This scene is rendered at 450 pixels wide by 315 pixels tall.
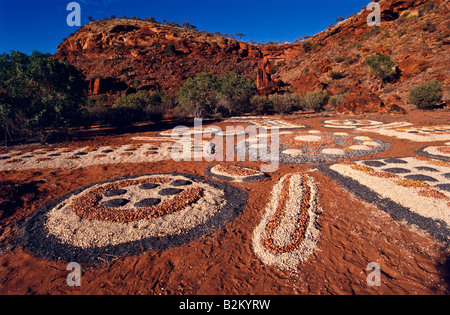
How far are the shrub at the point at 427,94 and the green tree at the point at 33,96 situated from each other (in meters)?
37.6

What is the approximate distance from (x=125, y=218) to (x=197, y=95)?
2450 centimetres

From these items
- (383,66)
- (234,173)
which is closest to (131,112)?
(234,173)

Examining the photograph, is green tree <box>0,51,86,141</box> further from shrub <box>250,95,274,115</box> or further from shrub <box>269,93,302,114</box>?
shrub <box>269,93,302,114</box>

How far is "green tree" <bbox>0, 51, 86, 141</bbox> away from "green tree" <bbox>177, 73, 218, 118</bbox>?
13406mm

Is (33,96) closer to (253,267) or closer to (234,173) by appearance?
(234,173)

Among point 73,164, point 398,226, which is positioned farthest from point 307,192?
point 73,164

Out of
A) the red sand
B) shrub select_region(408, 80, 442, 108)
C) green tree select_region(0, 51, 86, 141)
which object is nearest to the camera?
the red sand

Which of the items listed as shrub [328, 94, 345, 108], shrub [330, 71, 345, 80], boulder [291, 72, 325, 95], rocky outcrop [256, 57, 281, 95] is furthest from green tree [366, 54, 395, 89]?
rocky outcrop [256, 57, 281, 95]

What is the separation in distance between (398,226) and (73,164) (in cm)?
1352

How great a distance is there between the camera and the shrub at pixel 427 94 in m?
23.4

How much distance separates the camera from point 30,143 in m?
15.6

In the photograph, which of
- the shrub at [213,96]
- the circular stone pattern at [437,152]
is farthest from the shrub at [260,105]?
the circular stone pattern at [437,152]

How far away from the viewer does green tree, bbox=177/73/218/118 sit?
27859 millimetres
